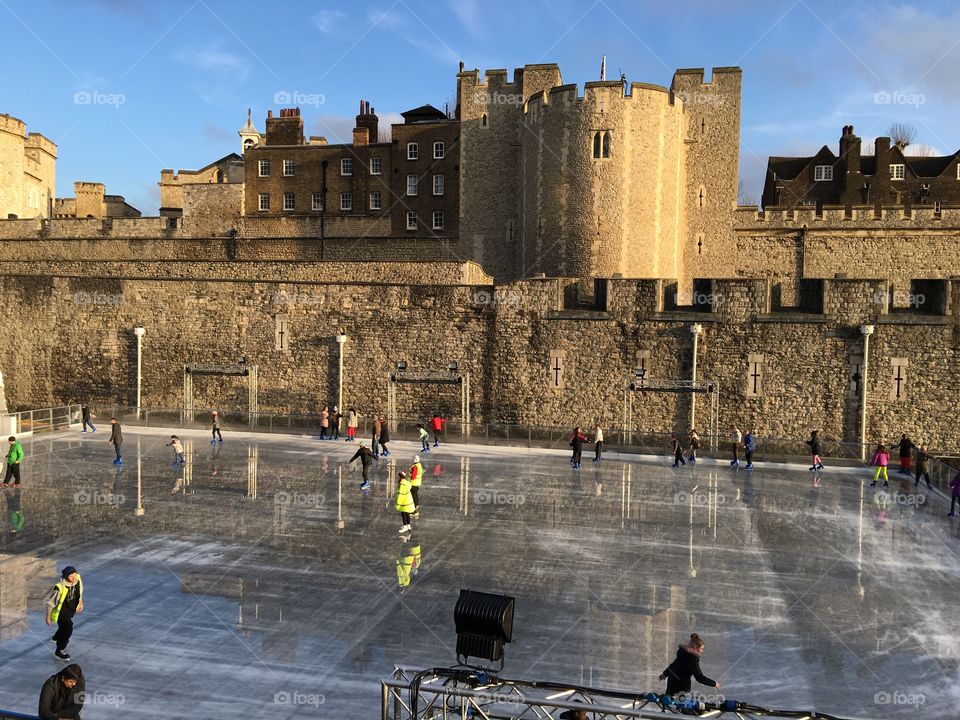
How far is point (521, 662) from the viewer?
877 centimetres

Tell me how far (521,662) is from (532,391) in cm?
1685

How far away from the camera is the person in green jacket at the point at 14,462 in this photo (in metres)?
16.4

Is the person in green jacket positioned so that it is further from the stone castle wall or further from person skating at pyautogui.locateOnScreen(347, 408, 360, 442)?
the stone castle wall

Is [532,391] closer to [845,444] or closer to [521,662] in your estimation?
[845,444]

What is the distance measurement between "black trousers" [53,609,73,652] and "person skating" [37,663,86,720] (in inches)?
89.9

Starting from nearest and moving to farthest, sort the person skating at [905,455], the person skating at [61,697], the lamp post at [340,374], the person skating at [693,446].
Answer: the person skating at [61,697] < the person skating at [905,455] < the person skating at [693,446] < the lamp post at [340,374]

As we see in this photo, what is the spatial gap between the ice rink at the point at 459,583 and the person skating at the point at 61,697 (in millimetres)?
1031

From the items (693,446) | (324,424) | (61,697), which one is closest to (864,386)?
(693,446)

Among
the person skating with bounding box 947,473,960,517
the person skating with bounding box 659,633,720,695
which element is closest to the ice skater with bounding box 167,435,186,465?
the person skating with bounding box 659,633,720,695

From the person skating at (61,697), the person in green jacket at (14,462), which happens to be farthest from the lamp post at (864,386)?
the person skating at (61,697)

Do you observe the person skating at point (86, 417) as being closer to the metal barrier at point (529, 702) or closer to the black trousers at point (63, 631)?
the black trousers at point (63, 631)

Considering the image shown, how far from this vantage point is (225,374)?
89.6 ft

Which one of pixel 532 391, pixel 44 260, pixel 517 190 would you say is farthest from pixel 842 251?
pixel 44 260

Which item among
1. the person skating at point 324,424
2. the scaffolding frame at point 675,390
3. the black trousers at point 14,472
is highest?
the scaffolding frame at point 675,390
